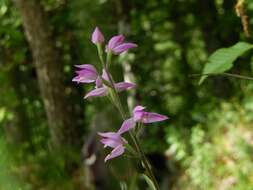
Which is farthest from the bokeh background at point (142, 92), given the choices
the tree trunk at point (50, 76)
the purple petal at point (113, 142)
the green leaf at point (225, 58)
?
the purple petal at point (113, 142)

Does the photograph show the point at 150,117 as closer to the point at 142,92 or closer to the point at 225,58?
the point at 225,58

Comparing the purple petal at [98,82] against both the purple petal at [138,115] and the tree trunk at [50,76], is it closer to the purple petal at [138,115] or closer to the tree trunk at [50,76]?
the purple petal at [138,115]

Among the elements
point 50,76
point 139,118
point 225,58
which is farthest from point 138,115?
point 50,76

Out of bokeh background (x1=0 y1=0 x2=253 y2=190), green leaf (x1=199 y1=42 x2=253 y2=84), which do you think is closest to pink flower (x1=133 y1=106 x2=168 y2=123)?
green leaf (x1=199 y1=42 x2=253 y2=84)

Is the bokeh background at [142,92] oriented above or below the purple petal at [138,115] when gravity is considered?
below

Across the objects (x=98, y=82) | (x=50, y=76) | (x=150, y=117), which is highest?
(x=98, y=82)
